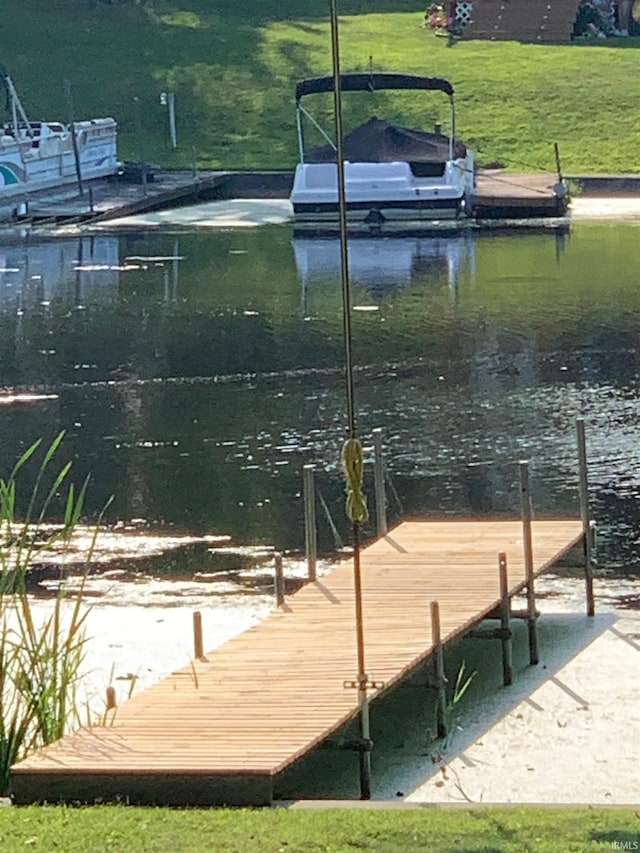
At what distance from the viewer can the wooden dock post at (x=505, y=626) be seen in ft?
34.8

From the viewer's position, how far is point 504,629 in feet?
34.8

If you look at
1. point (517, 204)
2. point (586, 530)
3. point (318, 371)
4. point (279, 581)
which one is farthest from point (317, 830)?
point (517, 204)

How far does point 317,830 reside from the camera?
23.2 ft

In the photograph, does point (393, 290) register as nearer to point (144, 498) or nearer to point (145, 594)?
point (144, 498)

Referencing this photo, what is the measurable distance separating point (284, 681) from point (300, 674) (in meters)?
0.13

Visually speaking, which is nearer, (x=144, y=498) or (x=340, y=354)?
(x=144, y=498)

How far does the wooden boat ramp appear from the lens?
7879 millimetres

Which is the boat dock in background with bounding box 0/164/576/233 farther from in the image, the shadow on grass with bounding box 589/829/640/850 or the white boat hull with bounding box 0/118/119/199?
the shadow on grass with bounding box 589/829/640/850

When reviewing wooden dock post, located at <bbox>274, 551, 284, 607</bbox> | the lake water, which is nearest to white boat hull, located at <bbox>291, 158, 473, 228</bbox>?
the lake water

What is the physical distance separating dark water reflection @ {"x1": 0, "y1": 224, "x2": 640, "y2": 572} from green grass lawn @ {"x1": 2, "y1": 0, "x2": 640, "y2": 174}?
31.7 feet

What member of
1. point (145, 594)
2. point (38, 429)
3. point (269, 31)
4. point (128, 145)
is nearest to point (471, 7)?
point (269, 31)

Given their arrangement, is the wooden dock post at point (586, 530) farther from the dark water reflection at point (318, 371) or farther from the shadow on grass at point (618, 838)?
the shadow on grass at point (618, 838)

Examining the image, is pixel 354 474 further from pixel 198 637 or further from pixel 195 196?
pixel 195 196

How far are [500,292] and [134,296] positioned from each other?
212 inches
